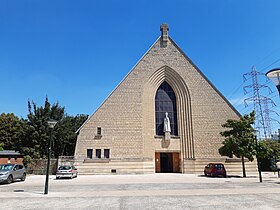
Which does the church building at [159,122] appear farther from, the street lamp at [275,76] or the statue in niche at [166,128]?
the street lamp at [275,76]

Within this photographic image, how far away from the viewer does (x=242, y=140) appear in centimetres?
2162

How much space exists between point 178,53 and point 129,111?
10.4 metres

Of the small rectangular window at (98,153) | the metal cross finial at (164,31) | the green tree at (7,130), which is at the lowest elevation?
the small rectangular window at (98,153)

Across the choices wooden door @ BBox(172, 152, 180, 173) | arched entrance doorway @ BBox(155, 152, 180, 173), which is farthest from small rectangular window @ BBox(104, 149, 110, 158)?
wooden door @ BBox(172, 152, 180, 173)

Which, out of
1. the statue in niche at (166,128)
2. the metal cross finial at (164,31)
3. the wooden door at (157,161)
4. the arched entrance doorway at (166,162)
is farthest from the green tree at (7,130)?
the metal cross finial at (164,31)

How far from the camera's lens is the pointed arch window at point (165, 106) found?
1139 inches

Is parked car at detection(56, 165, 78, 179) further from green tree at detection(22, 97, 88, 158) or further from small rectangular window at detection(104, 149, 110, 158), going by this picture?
green tree at detection(22, 97, 88, 158)

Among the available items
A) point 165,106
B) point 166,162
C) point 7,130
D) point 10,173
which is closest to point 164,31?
point 165,106

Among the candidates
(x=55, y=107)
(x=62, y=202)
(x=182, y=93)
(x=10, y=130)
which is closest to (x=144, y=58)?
(x=182, y=93)

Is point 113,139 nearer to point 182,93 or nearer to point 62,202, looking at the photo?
point 182,93

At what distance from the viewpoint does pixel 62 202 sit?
898cm

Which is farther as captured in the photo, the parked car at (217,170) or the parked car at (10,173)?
the parked car at (217,170)

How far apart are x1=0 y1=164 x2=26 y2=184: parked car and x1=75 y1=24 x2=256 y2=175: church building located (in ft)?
24.1

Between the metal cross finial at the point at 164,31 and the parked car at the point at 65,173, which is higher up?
the metal cross finial at the point at 164,31
